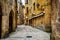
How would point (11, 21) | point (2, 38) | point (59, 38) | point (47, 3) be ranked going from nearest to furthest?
point (59, 38) → point (2, 38) → point (47, 3) → point (11, 21)

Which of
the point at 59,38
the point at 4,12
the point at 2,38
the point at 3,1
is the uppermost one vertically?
the point at 3,1

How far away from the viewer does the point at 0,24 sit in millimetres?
6566

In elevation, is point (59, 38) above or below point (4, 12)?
below

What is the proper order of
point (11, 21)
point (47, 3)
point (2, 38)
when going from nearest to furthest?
point (2, 38)
point (47, 3)
point (11, 21)

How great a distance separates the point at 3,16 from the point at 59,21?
398 cm

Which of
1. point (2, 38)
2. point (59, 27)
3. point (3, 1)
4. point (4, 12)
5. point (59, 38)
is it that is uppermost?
point (3, 1)

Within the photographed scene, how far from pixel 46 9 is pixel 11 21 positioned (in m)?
3.24

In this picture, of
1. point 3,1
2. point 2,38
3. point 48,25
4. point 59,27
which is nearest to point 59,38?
point 59,27

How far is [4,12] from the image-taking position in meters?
6.77

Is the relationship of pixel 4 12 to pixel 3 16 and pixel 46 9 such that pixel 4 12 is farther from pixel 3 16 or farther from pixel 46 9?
pixel 46 9

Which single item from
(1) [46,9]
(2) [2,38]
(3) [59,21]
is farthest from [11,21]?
(3) [59,21]

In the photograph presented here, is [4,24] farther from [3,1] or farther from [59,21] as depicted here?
[59,21]

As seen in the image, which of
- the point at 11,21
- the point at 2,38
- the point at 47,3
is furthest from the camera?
the point at 11,21

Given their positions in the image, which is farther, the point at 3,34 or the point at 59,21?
the point at 3,34
